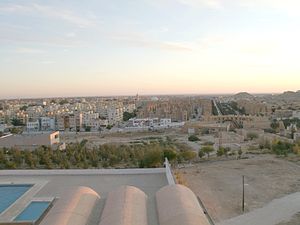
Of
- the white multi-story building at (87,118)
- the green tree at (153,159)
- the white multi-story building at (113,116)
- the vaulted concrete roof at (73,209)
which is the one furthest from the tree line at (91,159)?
the white multi-story building at (113,116)

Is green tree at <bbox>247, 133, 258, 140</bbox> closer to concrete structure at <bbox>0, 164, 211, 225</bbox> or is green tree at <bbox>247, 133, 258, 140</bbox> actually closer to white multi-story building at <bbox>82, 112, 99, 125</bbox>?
concrete structure at <bbox>0, 164, 211, 225</bbox>

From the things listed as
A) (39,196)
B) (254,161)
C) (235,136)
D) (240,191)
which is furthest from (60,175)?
(235,136)

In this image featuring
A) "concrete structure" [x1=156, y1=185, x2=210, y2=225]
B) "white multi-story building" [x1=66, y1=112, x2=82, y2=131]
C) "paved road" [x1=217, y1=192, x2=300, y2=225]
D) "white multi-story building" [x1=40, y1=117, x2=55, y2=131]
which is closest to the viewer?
"concrete structure" [x1=156, y1=185, x2=210, y2=225]

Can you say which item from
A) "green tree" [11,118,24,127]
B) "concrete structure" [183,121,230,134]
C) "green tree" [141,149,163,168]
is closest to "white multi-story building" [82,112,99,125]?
"green tree" [11,118,24,127]

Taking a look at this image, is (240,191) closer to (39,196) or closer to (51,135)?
(39,196)

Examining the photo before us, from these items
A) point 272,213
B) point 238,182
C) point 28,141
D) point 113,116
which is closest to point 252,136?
point 238,182

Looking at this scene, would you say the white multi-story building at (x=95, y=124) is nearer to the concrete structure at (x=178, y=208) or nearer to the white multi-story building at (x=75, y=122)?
the white multi-story building at (x=75, y=122)
